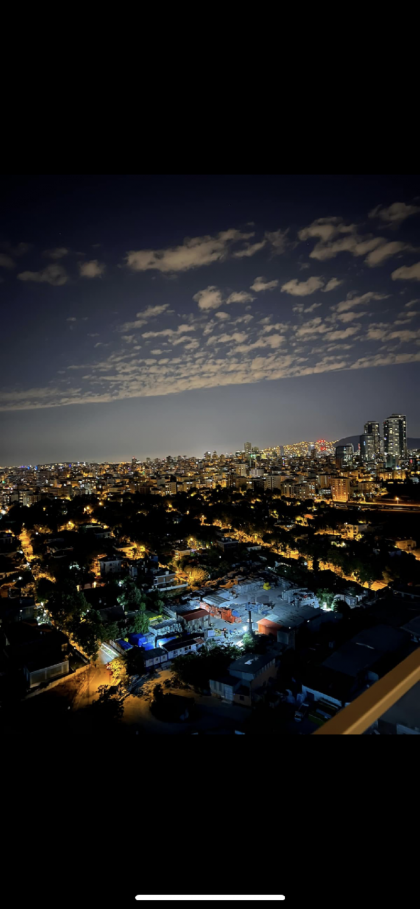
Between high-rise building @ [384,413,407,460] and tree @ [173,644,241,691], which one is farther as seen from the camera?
high-rise building @ [384,413,407,460]

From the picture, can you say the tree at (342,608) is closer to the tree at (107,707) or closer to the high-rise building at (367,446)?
the tree at (107,707)

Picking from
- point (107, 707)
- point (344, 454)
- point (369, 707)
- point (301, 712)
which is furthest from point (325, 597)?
point (344, 454)

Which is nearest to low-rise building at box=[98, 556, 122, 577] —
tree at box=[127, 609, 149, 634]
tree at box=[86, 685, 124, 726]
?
tree at box=[127, 609, 149, 634]

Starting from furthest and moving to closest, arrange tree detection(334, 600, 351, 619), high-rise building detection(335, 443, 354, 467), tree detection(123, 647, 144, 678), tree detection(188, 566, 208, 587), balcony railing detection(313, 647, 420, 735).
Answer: high-rise building detection(335, 443, 354, 467), tree detection(188, 566, 208, 587), tree detection(334, 600, 351, 619), tree detection(123, 647, 144, 678), balcony railing detection(313, 647, 420, 735)

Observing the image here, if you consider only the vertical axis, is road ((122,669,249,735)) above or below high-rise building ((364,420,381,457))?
below

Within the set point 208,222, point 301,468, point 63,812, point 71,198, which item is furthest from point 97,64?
point 301,468

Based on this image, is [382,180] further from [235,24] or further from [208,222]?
[235,24]

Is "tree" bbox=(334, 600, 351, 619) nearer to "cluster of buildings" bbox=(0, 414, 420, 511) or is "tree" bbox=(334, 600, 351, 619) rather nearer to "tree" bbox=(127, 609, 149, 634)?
"tree" bbox=(127, 609, 149, 634)
